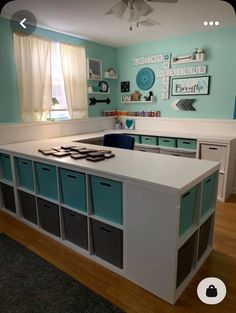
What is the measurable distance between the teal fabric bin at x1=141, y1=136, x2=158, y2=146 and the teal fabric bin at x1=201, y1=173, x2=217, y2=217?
6.12ft

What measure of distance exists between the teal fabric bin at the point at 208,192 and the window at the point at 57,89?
104 inches

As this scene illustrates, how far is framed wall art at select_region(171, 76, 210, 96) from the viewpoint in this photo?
370 cm

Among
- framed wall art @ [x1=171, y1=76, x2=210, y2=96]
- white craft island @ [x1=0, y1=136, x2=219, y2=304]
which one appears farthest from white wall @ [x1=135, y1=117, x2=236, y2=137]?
white craft island @ [x1=0, y1=136, x2=219, y2=304]

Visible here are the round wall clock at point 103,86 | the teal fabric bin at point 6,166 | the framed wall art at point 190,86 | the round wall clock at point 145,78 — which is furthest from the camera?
the round wall clock at point 103,86

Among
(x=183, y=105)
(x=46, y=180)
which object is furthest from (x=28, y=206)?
(x=183, y=105)

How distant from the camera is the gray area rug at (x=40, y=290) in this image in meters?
1.57

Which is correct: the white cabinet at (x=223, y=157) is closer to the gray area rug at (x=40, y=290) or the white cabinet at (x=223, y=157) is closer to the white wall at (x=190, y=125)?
the white wall at (x=190, y=125)

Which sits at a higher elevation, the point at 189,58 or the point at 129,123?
the point at 189,58

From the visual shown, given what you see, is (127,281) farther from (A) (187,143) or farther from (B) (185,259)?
(A) (187,143)

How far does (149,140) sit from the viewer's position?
3.85 metres

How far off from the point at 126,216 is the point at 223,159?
6.56 feet

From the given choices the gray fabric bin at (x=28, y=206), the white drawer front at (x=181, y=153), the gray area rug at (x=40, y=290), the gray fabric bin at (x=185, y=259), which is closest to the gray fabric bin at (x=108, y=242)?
the gray area rug at (x=40, y=290)

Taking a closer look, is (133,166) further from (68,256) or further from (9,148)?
(9,148)

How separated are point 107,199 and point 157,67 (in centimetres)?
306
